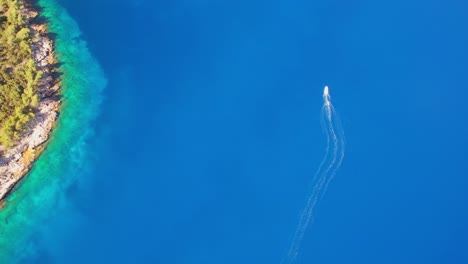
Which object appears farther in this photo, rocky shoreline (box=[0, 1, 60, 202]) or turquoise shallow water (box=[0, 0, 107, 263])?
rocky shoreline (box=[0, 1, 60, 202])

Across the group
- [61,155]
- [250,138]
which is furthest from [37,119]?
[250,138]

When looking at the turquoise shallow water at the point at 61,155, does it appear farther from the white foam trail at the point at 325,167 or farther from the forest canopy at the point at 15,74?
the white foam trail at the point at 325,167

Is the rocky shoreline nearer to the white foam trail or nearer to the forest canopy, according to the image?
the forest canopy

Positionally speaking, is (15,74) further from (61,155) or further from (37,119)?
(61,155)

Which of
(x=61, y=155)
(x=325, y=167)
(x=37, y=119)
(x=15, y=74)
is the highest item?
(x=325, y=167)

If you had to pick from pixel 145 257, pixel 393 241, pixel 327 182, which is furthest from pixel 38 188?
pixel 393 241

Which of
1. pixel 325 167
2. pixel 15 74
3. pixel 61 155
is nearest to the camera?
pixel 61 155

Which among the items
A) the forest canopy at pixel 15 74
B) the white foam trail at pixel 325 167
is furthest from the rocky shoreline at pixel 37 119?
the white foam trail at pixel 325 167

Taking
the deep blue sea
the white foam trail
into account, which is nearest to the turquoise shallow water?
the deep blue sea
